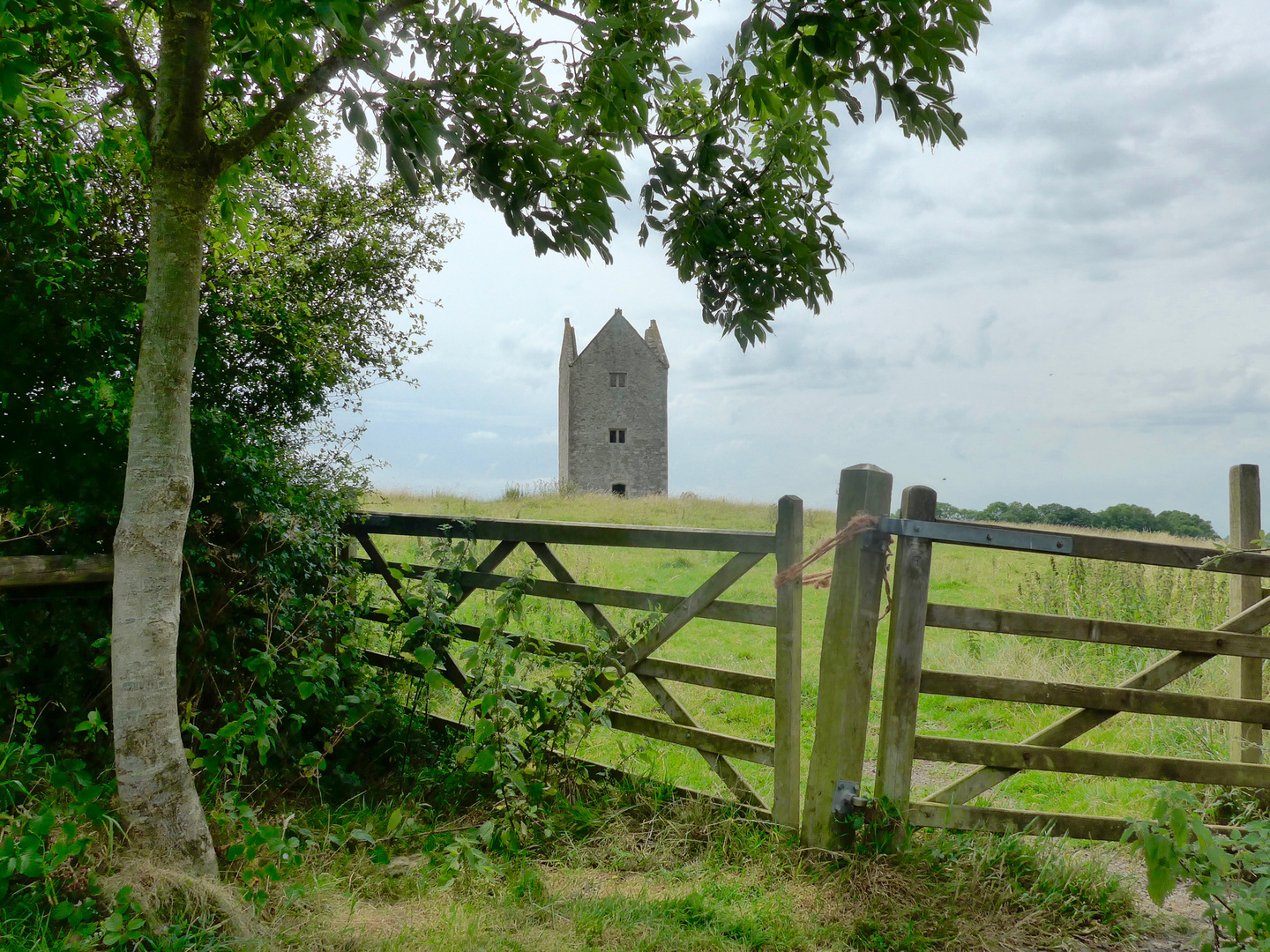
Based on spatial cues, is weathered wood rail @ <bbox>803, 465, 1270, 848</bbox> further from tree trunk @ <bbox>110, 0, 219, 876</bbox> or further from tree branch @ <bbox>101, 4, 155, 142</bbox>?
tree branch @ <bbox>101, 4, 155, 142</bbox>

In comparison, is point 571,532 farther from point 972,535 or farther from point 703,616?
point 972,535

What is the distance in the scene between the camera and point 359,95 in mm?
3004

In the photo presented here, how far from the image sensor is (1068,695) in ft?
11.8

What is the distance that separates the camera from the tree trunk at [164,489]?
313 centimetres

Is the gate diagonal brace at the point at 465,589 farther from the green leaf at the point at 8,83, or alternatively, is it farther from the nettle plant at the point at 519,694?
the green leaf at the point at 8,83

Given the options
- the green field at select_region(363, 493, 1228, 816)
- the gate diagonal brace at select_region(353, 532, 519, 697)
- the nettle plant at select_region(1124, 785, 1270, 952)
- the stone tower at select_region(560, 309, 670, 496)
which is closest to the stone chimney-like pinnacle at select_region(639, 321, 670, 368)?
the stone tower at select_region(560, 309, 670, 496)

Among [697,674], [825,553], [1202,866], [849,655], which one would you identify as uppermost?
[825,553]

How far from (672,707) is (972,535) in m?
1.88

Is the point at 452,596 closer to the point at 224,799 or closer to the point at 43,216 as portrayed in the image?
the point at 224,799

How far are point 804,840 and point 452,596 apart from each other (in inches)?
99.0

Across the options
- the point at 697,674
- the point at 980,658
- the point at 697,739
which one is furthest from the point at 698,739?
the point at 980,658

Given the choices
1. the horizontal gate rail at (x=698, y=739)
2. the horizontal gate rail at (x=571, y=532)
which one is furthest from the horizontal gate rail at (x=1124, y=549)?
the horizontal gate rail at (x=698, y=739)

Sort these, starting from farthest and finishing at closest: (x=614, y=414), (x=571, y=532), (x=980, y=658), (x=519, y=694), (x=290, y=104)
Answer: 1. (x=614, y=414)
2. (x=980, y=658)
3. (x=571, y=532)
4. (x=519, y=694)
5. (x=290, y=104)

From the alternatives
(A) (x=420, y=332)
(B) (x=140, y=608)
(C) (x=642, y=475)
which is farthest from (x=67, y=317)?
(C) (x=642, y=475)
